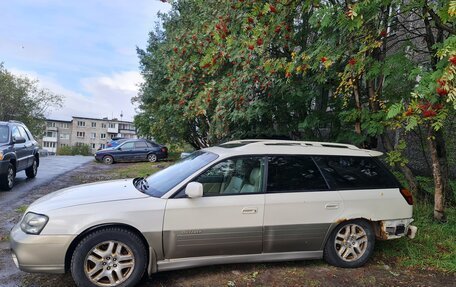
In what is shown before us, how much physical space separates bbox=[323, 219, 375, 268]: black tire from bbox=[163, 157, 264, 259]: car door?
0.96 meters

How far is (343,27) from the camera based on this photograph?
5.59m

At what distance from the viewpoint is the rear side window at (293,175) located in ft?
14.6

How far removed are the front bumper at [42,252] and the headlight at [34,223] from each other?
0.19ft

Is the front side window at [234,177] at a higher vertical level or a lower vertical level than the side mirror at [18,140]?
lower

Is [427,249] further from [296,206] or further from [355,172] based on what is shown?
[296,206]

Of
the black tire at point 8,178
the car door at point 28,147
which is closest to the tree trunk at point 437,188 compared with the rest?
the black tire at point 8,178

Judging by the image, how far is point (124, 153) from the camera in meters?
21.6

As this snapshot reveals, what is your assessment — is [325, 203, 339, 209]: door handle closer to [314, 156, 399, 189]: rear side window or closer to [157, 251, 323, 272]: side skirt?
[314, 156, 399, 189]: rear side window

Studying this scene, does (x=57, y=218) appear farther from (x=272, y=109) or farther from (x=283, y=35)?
(x=272, y=109)

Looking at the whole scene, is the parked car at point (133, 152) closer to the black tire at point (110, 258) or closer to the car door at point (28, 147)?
the car door at point (28, 147)

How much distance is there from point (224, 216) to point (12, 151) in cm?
709

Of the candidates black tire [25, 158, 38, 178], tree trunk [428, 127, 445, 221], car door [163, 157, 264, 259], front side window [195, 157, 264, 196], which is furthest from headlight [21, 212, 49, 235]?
black tire [25, 158, 38, 178]

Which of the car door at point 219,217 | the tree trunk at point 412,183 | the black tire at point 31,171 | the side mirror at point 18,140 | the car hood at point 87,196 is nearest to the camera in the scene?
the car hood at point 87,196

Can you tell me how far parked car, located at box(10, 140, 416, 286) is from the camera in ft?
12.3
